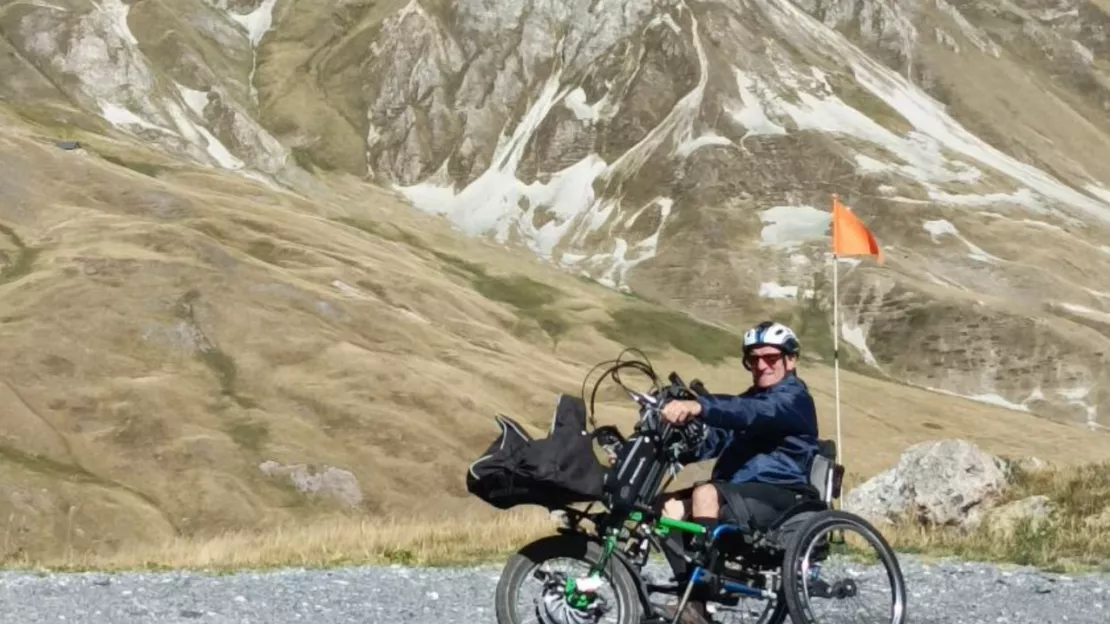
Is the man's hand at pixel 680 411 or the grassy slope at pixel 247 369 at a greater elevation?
the man's hand at pixel 680 411

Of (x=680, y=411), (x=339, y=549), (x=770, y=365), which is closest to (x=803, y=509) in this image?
(x=770, y=365)

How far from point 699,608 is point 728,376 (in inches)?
5933

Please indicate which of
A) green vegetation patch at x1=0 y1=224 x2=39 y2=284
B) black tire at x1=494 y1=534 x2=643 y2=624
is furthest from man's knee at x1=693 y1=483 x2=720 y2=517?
green vegetation patch at x1=0 y1=224 x2=39 y2=284

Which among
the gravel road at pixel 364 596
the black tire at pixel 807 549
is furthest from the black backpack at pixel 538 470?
the gravel road at pixel 364 596

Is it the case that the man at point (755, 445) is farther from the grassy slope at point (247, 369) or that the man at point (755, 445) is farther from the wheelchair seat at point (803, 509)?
the grassy slope at point (247, 369)

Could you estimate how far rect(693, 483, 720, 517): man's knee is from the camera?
33.1 ft

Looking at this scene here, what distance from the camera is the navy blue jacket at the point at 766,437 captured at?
395 inches

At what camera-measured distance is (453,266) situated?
182m

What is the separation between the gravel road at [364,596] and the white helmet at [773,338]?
10.4 feet

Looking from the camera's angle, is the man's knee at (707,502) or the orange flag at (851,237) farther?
the orange flag at (851,237)

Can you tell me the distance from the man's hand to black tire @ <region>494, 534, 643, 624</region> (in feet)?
3.67

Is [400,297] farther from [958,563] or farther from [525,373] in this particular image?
[958,563]

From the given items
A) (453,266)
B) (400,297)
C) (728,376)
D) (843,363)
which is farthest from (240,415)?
(843,363)

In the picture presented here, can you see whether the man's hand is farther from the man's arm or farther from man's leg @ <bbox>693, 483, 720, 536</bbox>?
the man's arm
